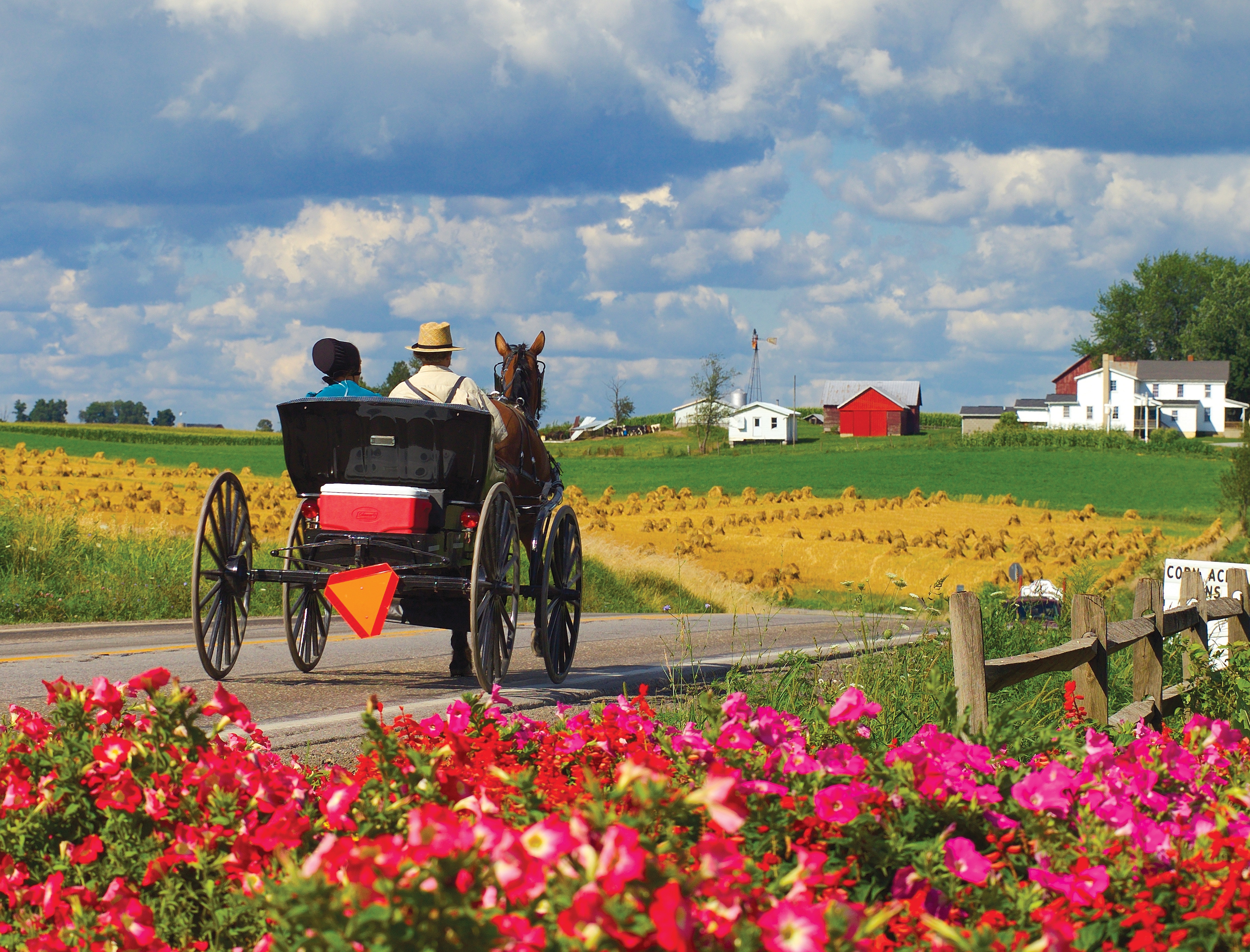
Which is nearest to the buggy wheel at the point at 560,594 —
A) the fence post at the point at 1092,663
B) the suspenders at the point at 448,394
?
the suspenders at the point at 448,394

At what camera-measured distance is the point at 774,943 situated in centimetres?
177

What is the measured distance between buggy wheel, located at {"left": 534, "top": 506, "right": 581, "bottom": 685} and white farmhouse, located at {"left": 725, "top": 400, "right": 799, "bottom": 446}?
9589 cm

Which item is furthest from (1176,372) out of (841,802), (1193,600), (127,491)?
(841,802)

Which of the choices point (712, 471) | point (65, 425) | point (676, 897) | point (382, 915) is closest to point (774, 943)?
point (676, 897)

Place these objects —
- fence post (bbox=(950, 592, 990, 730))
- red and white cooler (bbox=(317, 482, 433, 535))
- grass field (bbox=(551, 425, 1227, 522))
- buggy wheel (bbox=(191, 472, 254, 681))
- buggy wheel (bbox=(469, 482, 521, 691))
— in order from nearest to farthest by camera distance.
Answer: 1. fence post (bbox=(950, 592, 990, 730))
2. buggy wheel (bbox=(469, 482, 521, 691))
3. red and white cooler (bbox=(317, 482, 433, 535))
4. buggy wheel (bbox=(191, 472, 254, 681))
5. grass field (bbox=(551, 425, 1227, 522))

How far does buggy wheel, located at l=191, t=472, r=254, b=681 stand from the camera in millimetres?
7223

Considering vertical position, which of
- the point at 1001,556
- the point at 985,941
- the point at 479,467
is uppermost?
the point at 479,467

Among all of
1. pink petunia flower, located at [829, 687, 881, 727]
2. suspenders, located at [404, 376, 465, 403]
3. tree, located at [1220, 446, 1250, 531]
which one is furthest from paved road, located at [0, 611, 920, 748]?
tree, located at [1220, 446, 1250, 531]

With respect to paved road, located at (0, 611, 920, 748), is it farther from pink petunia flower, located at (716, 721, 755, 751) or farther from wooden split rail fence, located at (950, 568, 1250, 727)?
pink petunia flower, located at (716, 721, 755, 751)

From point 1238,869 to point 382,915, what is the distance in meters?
1.92

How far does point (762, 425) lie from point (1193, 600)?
3819 inches

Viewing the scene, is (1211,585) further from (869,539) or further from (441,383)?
(869,539)

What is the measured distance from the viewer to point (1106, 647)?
19.8 feet

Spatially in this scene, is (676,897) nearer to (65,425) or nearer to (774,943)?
(774,943)
